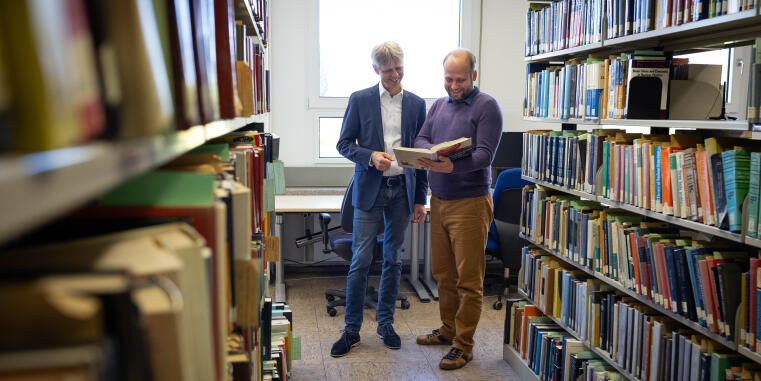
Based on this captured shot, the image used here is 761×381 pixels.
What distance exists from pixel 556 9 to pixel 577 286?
4.40ft

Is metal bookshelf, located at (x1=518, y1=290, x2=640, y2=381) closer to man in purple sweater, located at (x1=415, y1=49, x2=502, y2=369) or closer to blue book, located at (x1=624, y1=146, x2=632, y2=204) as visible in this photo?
man in purple sweater, located at (x1=415, y1=49, x2=502, y2=369)

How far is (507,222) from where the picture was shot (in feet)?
14.3

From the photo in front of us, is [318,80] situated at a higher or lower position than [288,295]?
higher

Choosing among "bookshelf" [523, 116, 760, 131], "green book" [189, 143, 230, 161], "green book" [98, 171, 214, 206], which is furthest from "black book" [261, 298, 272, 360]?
"bookshelf" [523, 116, 760, 131]

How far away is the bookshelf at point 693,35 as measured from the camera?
1965 mm

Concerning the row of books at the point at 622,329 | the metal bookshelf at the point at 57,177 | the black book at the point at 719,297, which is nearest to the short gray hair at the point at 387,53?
the row of books at the point at 622,329

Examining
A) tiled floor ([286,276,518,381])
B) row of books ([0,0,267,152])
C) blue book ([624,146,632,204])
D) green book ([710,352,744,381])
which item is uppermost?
row of books ([0,0,267,152])

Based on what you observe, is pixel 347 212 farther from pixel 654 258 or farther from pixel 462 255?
pixel 654 258

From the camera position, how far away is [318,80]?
17.4 feet

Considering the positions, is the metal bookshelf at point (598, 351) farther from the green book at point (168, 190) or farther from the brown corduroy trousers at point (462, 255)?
→ the green book at point (168, 190)

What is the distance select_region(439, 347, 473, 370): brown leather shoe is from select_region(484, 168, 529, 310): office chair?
3.66ft

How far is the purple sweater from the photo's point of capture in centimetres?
313

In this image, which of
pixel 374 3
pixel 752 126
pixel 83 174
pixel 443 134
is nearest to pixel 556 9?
pixel 443 134

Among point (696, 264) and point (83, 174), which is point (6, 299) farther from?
point (696, 264)
